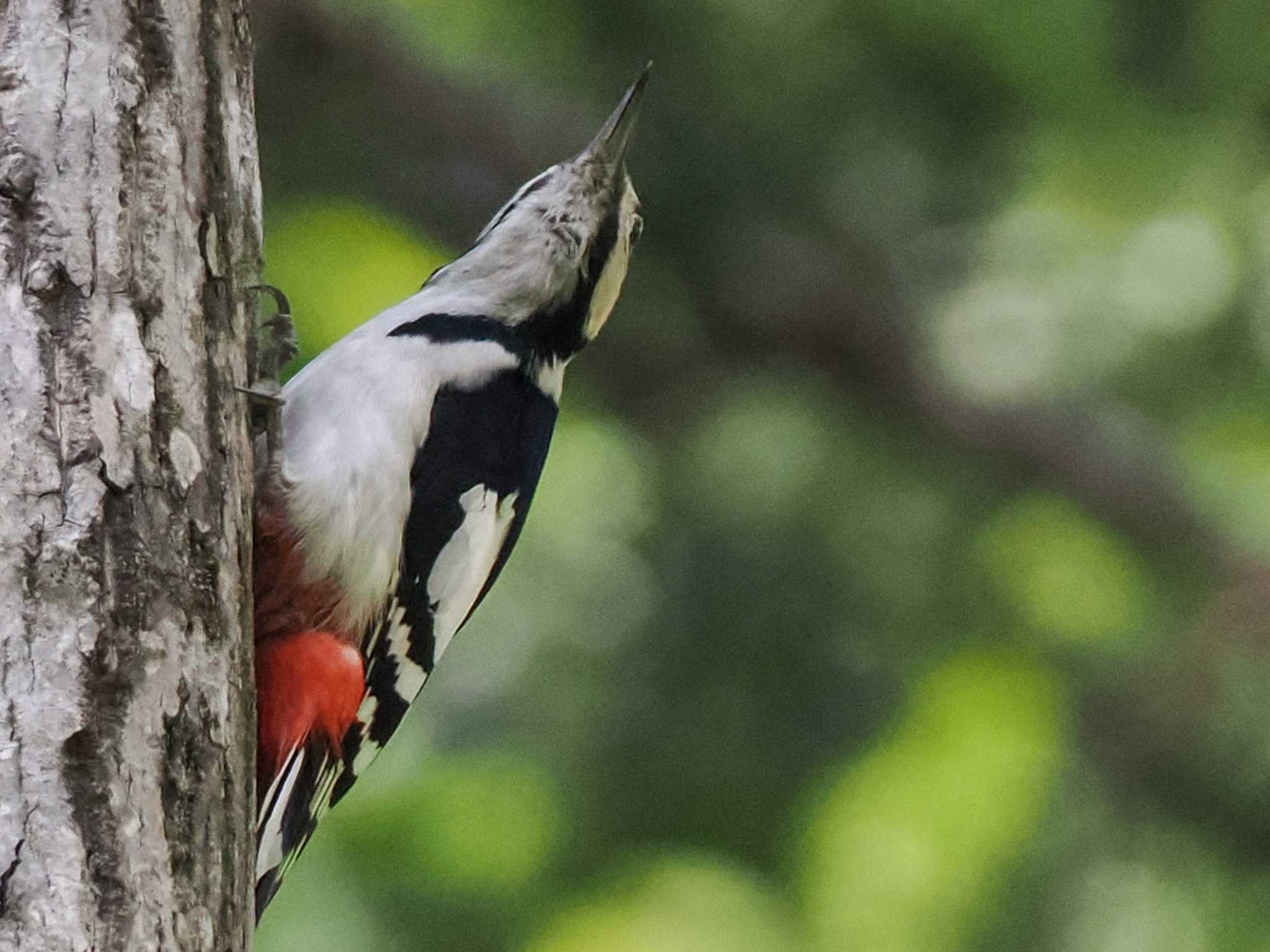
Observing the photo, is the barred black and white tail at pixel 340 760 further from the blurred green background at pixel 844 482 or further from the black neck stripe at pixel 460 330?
the black neck stripe at pixel 460 330

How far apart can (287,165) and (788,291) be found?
100 cm

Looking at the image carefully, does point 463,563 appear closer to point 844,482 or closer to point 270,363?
point 270,363

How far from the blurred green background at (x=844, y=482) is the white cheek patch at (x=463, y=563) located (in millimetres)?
298

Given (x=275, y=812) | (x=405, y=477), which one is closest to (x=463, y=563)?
(x=405, y=477)

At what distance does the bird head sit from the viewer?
2.77 m

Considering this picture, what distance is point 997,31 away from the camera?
2.88 meters

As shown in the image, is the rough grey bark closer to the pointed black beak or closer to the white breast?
the white breast

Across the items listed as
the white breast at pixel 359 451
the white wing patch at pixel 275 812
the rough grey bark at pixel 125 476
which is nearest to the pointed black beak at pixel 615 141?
the white breast at pixel 359 451

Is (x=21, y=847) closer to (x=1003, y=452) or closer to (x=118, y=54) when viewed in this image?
(x=118, y=54)

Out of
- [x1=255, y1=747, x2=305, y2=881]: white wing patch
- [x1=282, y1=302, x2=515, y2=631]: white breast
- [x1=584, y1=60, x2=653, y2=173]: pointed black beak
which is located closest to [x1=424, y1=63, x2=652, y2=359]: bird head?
[x1=584, y1=60, x2=653, y2=173]: pointed black beak

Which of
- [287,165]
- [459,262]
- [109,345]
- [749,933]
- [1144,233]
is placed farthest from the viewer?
[287,165]

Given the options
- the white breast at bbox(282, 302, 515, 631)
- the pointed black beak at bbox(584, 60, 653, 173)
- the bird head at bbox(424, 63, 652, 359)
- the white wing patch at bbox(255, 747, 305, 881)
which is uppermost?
the pointed black beak at bbox(584, 60, 653, 173)

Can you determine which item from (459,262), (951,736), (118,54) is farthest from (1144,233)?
(118,54)

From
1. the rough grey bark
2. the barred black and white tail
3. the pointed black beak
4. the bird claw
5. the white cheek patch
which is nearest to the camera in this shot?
the rough grey bark
